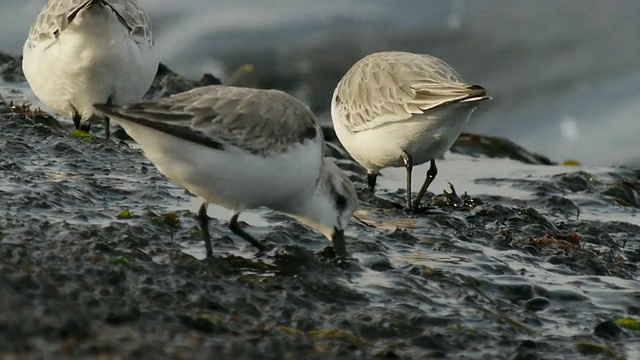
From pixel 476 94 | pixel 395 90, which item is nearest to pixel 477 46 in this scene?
pixel 395 90

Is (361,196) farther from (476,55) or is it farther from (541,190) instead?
(476,55)

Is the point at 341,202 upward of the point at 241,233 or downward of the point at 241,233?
upward

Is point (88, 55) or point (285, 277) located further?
point (88, 55)

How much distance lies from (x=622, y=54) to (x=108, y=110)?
11486 millimetres

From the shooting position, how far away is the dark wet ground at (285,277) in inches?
178

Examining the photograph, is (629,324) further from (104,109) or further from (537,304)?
(104,109)

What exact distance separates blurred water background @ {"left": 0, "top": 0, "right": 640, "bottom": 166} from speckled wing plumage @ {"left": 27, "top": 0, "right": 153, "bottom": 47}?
562 cm

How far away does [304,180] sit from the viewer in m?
6.25

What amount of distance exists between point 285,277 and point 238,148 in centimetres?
73

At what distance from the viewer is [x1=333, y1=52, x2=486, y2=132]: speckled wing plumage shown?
313 inches

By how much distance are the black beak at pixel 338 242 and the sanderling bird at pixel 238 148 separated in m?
0.02

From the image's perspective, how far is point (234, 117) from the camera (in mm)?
6031

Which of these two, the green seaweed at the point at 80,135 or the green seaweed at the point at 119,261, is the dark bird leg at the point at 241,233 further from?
the green seaweed at the point at 80,135

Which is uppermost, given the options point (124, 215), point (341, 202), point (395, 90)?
point (395, 90)
